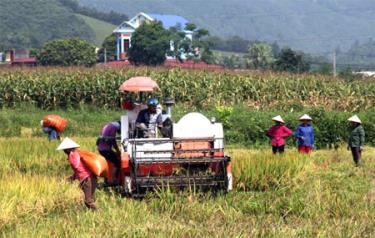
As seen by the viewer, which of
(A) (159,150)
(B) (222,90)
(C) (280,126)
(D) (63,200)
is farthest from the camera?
(B) (222,90)

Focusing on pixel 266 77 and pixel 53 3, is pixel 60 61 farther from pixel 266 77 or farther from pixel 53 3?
pixel 53 3

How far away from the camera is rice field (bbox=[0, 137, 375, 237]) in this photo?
7863 mm

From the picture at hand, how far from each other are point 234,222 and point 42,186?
276 cm

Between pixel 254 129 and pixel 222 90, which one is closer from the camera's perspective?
pixel 254 129

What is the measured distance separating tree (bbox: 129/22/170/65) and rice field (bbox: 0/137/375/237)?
61306 millimetres

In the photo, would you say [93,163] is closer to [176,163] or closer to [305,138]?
[176,163]

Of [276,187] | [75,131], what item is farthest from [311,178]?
[75,131]

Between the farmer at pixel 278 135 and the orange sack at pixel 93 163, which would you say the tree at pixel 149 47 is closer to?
the farmer at pixel 278 135

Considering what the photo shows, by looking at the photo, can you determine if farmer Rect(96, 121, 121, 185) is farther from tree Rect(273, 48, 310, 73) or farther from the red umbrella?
tree Rect(273, 48, 310, 73)

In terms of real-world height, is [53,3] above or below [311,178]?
above

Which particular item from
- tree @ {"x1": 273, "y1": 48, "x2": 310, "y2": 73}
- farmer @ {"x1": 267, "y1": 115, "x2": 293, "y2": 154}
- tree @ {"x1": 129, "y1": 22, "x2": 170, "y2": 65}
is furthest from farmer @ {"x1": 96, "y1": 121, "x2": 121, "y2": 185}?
tree @ {"x1": 129, "y1": 22, "x2": 170, "y2": 65}

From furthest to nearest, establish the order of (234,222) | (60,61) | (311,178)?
1. (60,61)
2. (311,178)
3. (234,222)

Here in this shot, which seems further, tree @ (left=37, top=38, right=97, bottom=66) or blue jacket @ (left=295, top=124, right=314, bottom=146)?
tree @ (left=37, top=38, right=97, bottom=66)

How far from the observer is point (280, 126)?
14820mm
